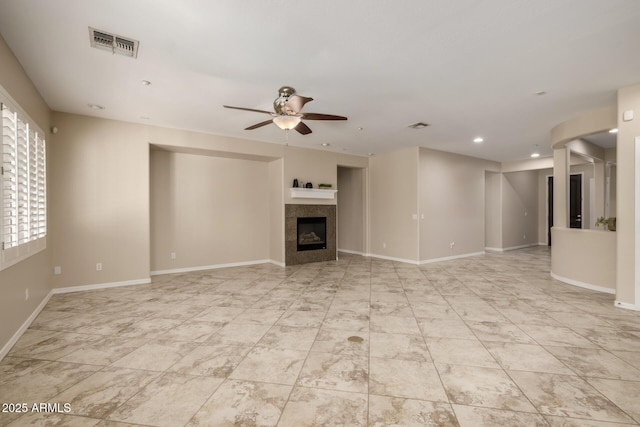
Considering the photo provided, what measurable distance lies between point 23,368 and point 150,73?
3.01 metres

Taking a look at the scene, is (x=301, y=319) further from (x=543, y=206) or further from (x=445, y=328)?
(x=543, y=206)

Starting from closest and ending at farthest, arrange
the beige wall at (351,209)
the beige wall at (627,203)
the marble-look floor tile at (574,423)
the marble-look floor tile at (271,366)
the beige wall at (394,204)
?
1. the marble-look floor tile at (574,423)
2. the marble-look floor tile at (271,366)
3. the beige wall at (627,203)
4. the beige wall at (394,204)
5. the beige wall at (351,209)

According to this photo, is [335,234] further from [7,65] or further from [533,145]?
[7,65]

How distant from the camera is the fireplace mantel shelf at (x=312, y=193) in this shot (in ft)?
21.9

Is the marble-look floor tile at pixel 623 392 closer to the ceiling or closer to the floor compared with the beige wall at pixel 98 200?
closer to the floor

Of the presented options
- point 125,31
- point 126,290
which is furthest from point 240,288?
point 125,31

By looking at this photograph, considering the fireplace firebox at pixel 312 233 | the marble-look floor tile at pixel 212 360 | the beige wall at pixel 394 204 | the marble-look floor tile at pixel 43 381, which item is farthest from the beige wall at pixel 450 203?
the marble-look floor tile at pixel 43 381

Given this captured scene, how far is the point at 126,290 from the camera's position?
469 centimetres

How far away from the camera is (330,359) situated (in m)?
2.45

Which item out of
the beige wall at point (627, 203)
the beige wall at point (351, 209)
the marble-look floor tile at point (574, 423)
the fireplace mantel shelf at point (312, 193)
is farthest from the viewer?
the beige wall at point (351, 209)

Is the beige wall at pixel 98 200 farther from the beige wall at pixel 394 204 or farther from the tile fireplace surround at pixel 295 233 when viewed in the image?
the beige wall at pixel 394 204

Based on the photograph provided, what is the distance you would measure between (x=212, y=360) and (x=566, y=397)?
2610 millimetres

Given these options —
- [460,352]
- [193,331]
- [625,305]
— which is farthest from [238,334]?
[625,305]

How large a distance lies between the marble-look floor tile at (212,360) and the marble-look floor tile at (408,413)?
1.14 m
